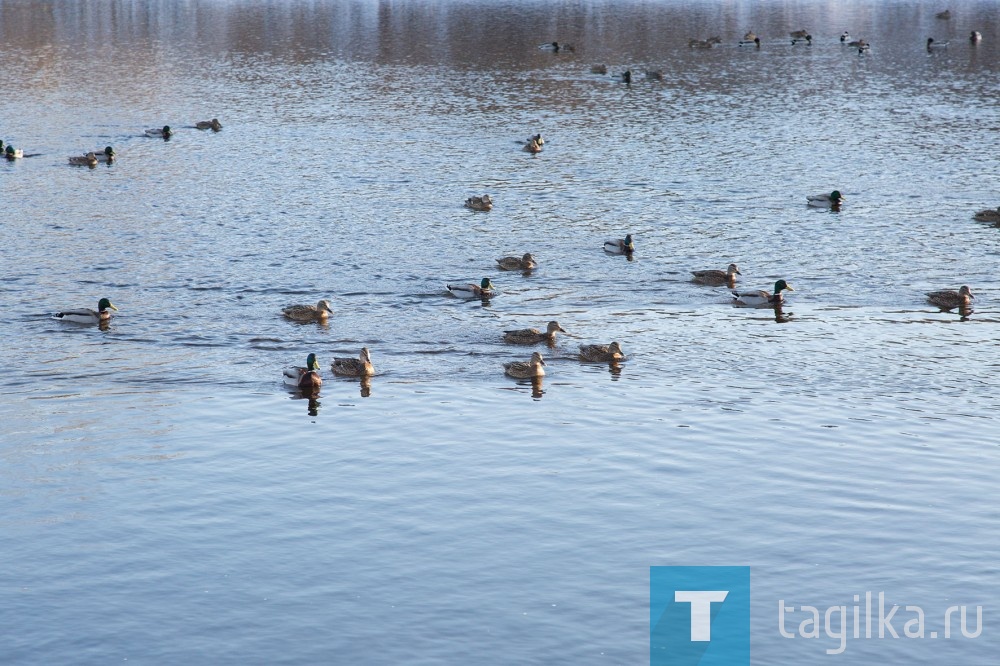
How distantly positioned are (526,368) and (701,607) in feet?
38.8

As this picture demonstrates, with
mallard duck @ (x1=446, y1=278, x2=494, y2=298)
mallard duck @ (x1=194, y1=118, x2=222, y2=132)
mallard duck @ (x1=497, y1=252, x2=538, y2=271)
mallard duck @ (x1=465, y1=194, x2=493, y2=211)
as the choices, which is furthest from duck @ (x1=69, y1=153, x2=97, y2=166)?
mallard duck @ (x1=446, y1=278, x2=494, y2=298)

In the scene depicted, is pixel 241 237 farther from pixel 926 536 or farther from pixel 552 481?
pixel 926 536

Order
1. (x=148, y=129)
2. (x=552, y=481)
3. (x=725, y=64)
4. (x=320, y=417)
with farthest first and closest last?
(x=725, y=64)
(x=148, y=129)
(x=320, y=417)
(x=552, y=481)

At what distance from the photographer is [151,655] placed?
65.5 ft

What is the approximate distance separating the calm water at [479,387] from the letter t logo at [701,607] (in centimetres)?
68

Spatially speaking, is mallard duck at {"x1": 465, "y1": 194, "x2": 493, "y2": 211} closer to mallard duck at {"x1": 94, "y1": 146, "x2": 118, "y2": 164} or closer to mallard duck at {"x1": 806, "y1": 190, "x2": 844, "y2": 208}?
mallard duck at {"x1": 806, "y1": 190, "x2": 844, "y2": 208}

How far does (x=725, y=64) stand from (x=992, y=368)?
61.3m

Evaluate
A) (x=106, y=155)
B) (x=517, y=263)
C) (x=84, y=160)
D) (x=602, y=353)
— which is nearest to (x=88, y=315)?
(x=517, y=263)

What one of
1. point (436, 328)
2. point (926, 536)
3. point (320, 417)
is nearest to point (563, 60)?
point (436, 328)

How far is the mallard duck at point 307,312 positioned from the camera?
37.0m

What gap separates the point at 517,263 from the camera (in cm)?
4234

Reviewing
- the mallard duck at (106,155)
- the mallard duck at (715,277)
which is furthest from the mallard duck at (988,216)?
the mallard duck at (106,155)

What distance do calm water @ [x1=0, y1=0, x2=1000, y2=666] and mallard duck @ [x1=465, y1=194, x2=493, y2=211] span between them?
323 mm

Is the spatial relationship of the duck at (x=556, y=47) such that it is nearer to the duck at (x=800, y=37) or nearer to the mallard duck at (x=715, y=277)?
the duck at (x=800, y=37)
